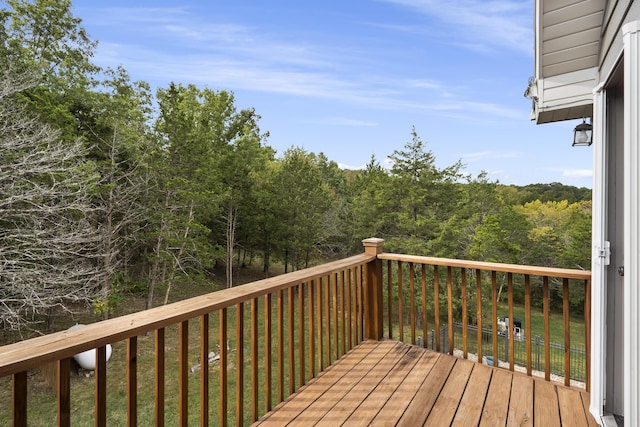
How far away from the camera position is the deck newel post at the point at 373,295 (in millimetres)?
3467

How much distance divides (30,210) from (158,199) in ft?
18.2

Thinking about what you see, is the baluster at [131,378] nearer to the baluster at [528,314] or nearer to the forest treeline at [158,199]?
the baluster at [528,314]

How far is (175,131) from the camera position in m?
13.0

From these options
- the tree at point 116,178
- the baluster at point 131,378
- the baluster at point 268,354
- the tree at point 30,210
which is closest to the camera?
the baluster at point 131,378

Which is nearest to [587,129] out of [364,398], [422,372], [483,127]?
[422,372]

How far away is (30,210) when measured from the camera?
7.54m

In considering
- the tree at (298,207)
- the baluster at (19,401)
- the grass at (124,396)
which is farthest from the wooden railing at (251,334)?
the tree at (298,207)

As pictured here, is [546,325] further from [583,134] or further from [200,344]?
[200,344]

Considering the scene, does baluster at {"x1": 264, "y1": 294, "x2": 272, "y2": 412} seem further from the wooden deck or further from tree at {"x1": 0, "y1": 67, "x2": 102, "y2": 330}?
tree at {"x1": 0, "y1": 67, "x2": 102, "y2": 330}

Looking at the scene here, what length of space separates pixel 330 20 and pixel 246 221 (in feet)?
34.8

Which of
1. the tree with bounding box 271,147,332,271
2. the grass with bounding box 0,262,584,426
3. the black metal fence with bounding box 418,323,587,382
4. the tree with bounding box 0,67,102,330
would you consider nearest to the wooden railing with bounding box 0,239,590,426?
the grass with bounding box 0,262,584,426

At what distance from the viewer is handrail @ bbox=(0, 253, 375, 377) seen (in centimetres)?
103

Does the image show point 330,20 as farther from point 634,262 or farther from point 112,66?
point 634,262

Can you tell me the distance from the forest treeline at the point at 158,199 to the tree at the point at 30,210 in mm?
53
